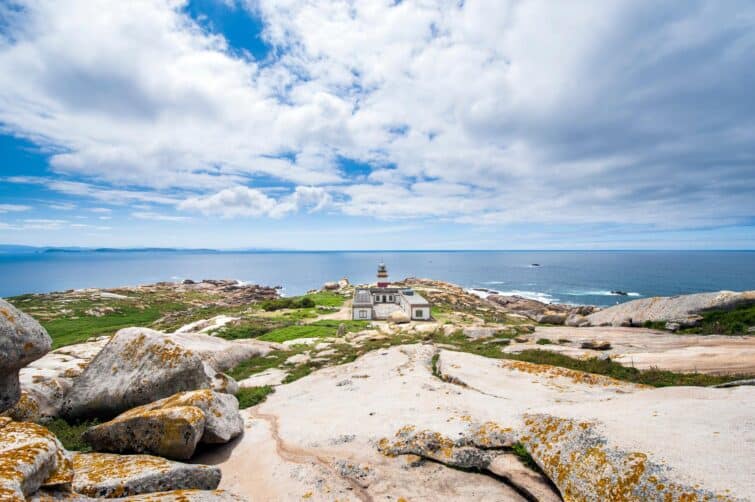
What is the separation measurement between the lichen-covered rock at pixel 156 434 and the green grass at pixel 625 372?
17.1 metres

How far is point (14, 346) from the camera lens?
9078 mm

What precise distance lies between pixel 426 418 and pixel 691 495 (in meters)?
6.50

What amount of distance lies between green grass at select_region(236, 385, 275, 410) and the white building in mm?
33722

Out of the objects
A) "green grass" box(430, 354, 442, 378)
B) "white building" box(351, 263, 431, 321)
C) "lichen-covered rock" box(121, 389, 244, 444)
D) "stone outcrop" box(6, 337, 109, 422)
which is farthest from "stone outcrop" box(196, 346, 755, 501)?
"white building" box(351, 263, 431, 321)

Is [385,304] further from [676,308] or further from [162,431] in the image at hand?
[162,431]

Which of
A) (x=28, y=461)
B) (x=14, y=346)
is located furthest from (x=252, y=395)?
(x=28, y=461)

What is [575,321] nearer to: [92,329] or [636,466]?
[636,466]

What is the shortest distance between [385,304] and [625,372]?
50.2 metres

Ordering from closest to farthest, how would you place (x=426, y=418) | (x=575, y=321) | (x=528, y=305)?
(x=426, y=418), (x=575, y=321), (x=528, y=305)

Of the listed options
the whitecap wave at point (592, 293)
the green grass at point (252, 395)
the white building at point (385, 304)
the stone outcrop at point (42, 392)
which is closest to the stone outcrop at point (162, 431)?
the stone outcrop at point (42, 392)

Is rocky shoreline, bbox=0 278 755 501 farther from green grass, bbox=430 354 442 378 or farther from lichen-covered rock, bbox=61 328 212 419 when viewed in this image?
green grass, bbox=430 354 442 378

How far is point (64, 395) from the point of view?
13.3m

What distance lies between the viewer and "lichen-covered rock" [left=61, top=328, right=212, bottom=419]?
1264 centimetres

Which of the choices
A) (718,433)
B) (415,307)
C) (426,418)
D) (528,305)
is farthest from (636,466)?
(528,305)
